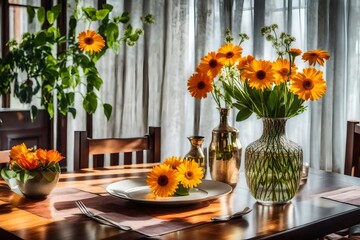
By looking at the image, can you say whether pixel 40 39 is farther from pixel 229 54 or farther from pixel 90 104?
pixel 229 54

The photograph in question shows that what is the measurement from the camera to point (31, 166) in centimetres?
182

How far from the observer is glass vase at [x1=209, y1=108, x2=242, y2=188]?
80.1 inches

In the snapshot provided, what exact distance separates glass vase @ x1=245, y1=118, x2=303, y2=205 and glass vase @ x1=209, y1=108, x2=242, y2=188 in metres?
0.20

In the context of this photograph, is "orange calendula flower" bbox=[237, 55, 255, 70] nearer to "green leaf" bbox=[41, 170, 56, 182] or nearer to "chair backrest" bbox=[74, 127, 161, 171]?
"green leaf" bbox=[41, 170, 56, 182]

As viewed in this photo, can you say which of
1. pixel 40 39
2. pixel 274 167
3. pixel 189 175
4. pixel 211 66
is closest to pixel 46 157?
pixel 189 175

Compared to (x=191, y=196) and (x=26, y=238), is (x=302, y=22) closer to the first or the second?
(x=191, y=196)

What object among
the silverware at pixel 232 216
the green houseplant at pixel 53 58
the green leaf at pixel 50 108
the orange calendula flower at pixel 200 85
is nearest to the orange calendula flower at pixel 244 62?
the orange calendula flower at pixel 200 85

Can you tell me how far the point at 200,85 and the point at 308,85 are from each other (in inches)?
14.3

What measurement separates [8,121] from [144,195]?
7.43 ft

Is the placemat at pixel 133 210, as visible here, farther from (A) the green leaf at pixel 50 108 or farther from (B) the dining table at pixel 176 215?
(A) the green leaf at pixel 50 108

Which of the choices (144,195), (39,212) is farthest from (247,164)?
(39,212)

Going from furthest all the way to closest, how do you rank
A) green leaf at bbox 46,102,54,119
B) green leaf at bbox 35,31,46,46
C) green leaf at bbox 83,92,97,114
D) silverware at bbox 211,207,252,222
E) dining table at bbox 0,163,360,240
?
green leaf at bbox 46,102,54,119
green leaf at bbox 83,92,97,114
green leaf at bbox 35,31,46,46
silverware at bbox 211,207,252,222
dining table at bbox 0,163,360,240

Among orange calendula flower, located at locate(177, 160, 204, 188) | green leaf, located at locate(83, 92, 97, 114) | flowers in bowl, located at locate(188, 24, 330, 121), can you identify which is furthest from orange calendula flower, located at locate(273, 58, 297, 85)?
green leaf, located at locate(83, 92, 97, 114)

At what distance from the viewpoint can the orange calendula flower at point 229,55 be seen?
6.31 ft
